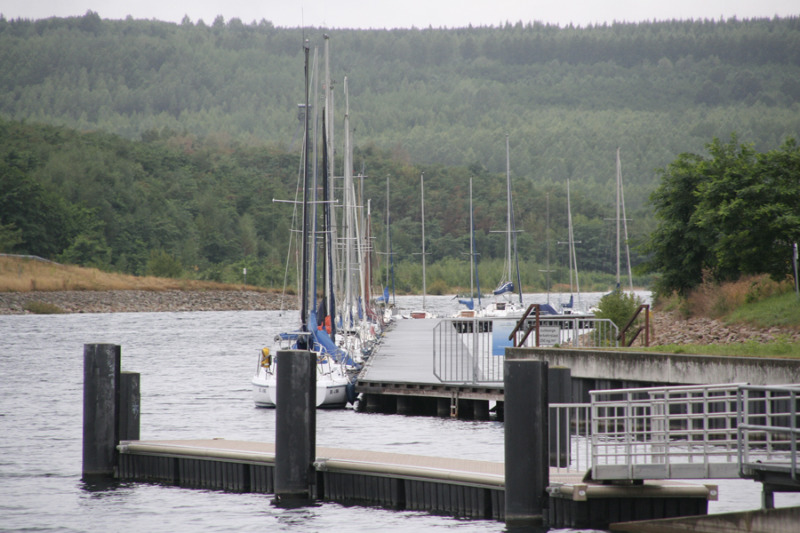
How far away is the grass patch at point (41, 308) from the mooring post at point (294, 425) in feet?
327

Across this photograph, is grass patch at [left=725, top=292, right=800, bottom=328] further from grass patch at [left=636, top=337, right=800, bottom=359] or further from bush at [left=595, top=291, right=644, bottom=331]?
grass patch at [left=636, top=337, right=800, bottom=359]

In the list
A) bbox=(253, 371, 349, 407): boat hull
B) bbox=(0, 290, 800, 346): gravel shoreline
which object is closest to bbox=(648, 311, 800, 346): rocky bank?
bbox=(0, 290, 800, 346): gravel shoreline

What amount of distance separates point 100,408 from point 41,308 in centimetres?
9754

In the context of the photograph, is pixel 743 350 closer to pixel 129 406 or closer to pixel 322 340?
pixel 322 340

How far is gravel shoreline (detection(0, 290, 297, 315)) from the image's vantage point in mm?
115562

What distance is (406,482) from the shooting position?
62.5 ft

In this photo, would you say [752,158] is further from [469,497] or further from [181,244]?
[181,244]

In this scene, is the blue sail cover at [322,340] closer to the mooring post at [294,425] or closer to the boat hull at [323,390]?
the boat hull at [323,390]

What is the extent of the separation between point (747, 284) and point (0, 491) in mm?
29319

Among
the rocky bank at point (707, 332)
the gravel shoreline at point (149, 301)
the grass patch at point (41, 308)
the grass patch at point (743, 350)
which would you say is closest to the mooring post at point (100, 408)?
the grass patch at point (743, 350)

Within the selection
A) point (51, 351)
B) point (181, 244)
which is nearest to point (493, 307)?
point (51, 351)

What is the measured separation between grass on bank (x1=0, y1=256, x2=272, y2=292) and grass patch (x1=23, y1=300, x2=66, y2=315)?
203 inches

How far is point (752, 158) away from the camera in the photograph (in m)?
49.8

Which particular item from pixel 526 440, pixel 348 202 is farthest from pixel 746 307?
pixel 526 440
